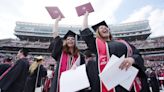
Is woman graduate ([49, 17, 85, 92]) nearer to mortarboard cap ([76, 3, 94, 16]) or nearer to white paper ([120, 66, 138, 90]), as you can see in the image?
mortarboard cap ([76, 3, 94, 16])

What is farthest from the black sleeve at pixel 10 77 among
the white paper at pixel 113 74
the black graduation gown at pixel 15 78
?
the white paper at pixel 113 74

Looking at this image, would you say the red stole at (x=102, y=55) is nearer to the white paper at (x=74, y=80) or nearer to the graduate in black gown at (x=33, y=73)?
the white paper at (x=74, y=80)

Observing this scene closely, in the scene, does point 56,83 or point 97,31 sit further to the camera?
point 56,83

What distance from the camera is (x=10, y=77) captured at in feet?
16.2

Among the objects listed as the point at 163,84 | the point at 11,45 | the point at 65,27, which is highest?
the point at 65,27

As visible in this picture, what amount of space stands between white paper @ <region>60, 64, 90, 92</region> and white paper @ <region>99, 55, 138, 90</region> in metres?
0.52

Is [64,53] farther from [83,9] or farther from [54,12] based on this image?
[83,9]

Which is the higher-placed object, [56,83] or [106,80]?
[106,80]

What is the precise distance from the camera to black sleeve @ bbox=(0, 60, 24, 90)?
4.89 metres

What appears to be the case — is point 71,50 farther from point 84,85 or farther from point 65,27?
point 65,27

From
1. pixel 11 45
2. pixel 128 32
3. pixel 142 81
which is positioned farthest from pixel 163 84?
pixel 128 32

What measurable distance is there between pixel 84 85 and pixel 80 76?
0.16 metres

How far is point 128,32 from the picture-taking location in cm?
6512

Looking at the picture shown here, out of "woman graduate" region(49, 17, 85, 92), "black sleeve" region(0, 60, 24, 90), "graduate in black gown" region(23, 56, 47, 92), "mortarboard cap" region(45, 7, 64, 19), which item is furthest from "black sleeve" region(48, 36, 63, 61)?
"graduate in black gown" region(23, 56, 47, 92)
